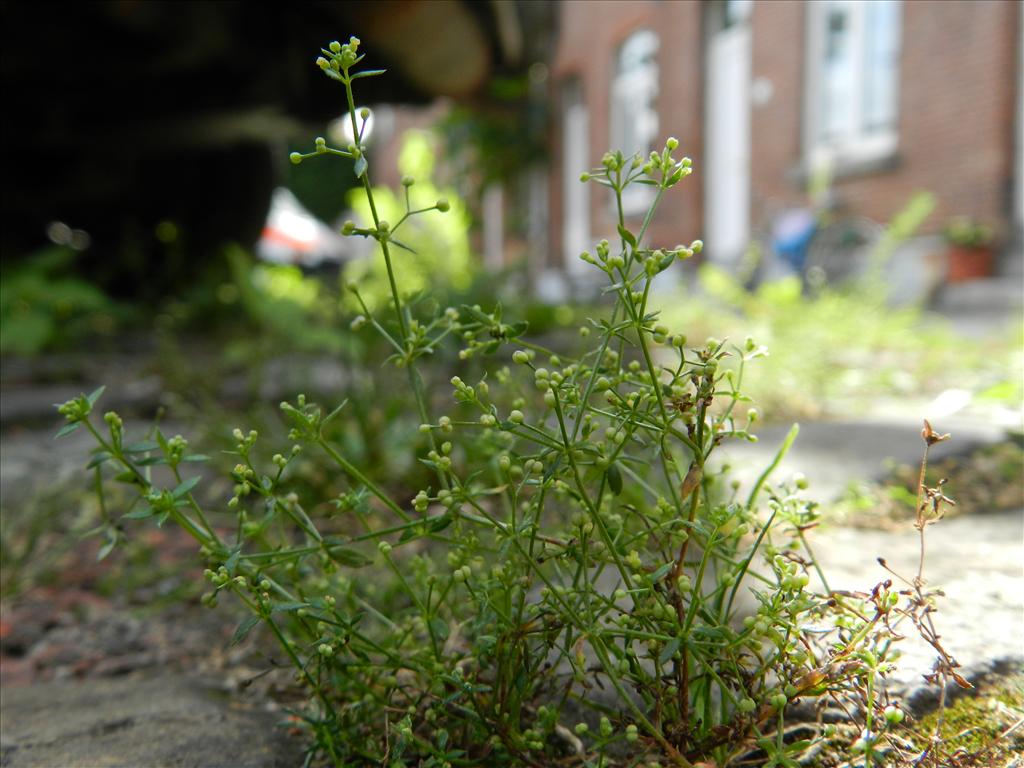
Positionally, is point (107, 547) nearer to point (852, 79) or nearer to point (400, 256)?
point (400, 256)

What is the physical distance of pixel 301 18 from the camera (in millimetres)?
2818

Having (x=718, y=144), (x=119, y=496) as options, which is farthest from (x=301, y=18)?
(x=718, y=144)

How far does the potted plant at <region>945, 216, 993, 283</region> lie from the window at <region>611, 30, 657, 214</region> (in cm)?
431

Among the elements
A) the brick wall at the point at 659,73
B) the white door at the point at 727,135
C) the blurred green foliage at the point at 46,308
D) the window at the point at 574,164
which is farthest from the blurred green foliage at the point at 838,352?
the window at the point at 574,164

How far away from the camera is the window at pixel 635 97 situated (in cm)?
1038

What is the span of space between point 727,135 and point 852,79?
2018mm

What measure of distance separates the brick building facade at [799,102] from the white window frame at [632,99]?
0.06ft

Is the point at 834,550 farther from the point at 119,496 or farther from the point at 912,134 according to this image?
the point at 912,134

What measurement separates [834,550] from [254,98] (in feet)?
9.80

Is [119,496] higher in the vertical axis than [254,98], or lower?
lower

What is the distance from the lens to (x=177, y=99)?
11.9 ft

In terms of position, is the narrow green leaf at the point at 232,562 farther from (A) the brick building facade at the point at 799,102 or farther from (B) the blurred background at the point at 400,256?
(A) the brick building facade at the point at 799,102

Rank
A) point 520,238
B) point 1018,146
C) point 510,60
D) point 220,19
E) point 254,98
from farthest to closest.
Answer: point 520,238 < point 1018,146 < point 254,98 < point 510,60 < point 220,19

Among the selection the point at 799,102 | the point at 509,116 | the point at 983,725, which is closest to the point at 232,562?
the point at 983,725
